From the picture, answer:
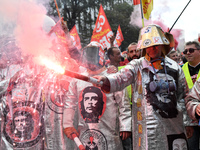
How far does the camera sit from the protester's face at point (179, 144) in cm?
275

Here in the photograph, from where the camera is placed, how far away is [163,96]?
2.85 metres

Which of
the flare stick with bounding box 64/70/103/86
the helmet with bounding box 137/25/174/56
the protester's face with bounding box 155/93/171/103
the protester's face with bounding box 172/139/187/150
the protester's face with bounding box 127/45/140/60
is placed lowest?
the protester's face with bounding box 172/139/187/150

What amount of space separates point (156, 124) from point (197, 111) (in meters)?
0.47

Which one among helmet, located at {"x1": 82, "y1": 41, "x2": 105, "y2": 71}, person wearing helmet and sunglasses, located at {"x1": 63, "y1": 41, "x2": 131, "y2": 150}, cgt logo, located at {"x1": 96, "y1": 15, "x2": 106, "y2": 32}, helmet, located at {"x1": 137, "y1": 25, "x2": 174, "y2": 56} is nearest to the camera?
helmet, located at {"x1": 137, "y1": 25, "x2": 174, "y2": 56}

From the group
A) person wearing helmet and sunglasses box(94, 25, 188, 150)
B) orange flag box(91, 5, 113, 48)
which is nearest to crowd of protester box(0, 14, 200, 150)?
person wearing helmet and sunglasses box(94, 25, 188, 150)

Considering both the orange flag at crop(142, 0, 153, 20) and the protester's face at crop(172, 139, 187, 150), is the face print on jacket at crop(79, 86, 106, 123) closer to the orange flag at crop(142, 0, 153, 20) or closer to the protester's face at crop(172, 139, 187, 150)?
the protester's face at crop(172, 139, 187, 150)

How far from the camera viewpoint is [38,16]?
3.18 metres

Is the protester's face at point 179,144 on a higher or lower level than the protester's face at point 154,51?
lower

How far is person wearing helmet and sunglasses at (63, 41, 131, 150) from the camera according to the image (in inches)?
137

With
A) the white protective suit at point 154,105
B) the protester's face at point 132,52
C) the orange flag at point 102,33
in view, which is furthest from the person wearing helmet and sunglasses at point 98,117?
the orange flag at point 102,33

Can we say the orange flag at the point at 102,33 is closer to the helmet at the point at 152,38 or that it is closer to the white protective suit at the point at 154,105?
the helmet at the point at 152,38

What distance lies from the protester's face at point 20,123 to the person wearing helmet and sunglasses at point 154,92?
1.73 m

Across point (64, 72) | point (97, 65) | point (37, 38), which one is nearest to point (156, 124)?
point (64, 72)

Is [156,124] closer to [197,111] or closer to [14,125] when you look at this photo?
[197,111]
